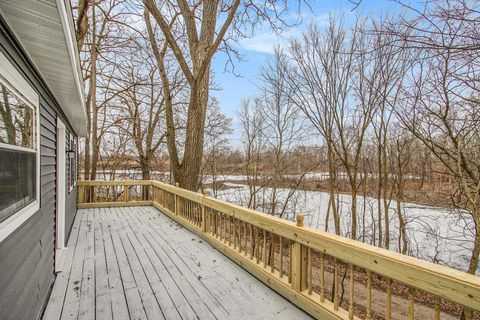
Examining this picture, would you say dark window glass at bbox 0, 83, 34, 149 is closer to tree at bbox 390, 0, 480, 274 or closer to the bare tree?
tree at bbox 390, 0, 480, 274

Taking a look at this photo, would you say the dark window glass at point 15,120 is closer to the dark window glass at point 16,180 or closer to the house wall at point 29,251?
the dark window glass at point 16,180

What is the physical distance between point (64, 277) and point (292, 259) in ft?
8.81

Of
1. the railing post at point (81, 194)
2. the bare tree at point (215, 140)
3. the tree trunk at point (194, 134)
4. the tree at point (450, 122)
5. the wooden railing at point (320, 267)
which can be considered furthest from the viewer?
the bare tree at point (215, 140)

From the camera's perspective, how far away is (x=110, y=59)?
10664 mm

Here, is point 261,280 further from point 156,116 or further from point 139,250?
point 156,116

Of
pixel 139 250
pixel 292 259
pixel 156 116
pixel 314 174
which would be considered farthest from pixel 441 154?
pixel 156 116

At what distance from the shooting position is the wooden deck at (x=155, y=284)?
242 cm

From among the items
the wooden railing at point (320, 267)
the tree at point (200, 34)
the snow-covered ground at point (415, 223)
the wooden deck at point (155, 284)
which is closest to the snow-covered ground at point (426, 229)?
the snow-covered ground at point (415, 223)

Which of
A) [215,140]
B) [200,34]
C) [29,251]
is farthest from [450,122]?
[215,140]

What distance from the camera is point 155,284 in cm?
294

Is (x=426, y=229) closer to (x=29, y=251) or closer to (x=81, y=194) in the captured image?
(x=29, y=251)

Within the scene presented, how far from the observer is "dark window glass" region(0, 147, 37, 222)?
1524 mm

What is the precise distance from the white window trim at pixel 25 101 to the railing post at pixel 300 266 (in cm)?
215

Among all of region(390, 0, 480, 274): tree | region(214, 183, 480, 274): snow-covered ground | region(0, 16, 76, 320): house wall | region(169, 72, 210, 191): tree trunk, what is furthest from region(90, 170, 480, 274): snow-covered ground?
region(0, 16, 76, 320): house wall
